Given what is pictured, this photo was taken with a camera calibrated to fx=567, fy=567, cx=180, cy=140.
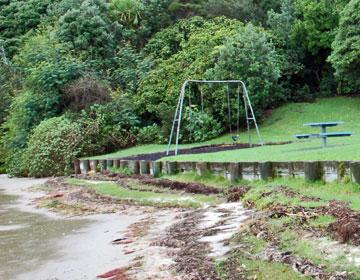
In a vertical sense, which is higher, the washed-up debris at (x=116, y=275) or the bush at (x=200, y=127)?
the bush at (x=200, y=127)

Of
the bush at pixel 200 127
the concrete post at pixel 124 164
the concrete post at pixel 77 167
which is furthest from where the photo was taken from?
the bush at pixel 200 127

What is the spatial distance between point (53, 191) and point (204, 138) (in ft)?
34.6

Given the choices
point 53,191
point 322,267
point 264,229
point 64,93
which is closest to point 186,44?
point 64,93

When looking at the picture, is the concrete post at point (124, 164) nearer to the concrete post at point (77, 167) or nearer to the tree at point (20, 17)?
the concrete post at point (77, 167)

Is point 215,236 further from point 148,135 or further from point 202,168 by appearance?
point 148,135

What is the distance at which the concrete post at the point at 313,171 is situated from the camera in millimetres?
10584

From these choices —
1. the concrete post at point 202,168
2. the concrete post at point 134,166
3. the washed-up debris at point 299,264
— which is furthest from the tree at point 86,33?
the washed-up debris at point 299,264

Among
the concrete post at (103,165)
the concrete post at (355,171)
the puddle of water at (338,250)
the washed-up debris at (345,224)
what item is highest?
the concrete post at (355,171)

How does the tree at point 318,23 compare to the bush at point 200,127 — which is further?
the tree at point 318,23

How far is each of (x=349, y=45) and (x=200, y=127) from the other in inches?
318

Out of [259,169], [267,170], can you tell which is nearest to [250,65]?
[259,169]

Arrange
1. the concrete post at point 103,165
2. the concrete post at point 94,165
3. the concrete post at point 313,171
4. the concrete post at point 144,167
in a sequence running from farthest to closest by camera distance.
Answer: the concrete post at point 94,165 < the concrete post at point 103,165 < the concrete post at point 144,167 < the concrete post at point 313,171

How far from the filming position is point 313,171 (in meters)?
10.7

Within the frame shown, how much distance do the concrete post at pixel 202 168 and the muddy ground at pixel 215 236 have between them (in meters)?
2.41
